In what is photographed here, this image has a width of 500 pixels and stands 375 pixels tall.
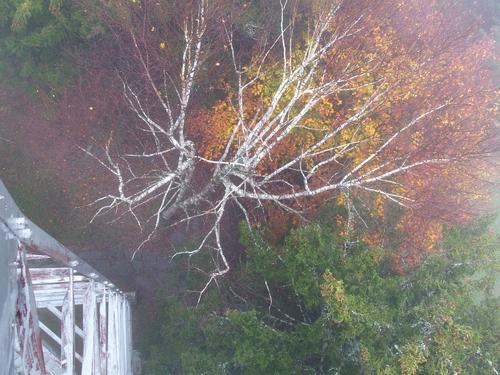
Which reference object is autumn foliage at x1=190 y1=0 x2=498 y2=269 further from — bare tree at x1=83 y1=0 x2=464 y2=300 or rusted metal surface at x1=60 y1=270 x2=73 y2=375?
rusted metal surface at x1=60 y1=270 x2=73 y2=375

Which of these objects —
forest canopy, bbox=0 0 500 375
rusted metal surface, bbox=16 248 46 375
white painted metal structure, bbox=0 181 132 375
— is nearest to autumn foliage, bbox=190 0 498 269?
forest canopy, bbox=0 0 500 375

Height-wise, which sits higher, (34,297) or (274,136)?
(274,136)

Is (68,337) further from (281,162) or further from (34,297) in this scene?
(281,162)

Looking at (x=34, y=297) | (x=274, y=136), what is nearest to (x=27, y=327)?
(x=34, y=297)

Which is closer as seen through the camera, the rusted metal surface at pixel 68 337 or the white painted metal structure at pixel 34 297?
the white painted metal structure at pixel 34 297

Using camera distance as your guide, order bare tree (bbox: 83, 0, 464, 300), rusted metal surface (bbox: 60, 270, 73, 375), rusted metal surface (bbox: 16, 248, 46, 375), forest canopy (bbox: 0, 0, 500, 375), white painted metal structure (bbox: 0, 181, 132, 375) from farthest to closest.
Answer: bare tree (bbox: 83, 0, 464, 300), forest canopy (bbox: 0, 0, 500, 375), rusted metal surface (bbox: 60, 270, 73, 375), rusted metal surface (bbox: 16, 248, 46, 375), white painted metal structure (bbox: 0, 181, 132, 375)

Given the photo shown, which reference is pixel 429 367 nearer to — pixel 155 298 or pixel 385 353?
pixel 385 353

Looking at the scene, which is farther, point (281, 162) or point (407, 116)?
point (407, 116)

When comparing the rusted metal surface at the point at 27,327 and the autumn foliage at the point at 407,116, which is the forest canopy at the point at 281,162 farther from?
the rusted metal surface at the point at 27,327

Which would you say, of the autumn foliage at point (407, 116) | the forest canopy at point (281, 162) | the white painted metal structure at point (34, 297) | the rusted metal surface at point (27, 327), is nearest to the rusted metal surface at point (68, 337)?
the white painted metal structure at point (34, 297)
